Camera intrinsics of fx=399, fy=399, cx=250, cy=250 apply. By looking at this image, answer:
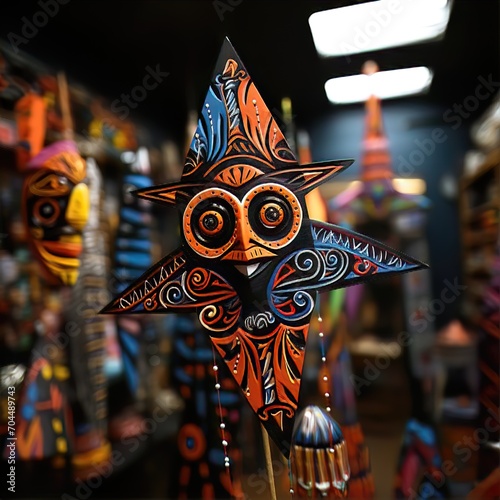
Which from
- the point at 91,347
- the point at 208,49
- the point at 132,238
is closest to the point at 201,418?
the point at 91,347

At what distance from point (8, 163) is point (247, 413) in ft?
2.60

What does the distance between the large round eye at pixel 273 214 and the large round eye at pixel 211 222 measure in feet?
0.10

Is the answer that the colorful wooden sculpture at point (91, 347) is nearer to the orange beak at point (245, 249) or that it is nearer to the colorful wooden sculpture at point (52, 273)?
the colorful wooden sculpture at point (52, 273)

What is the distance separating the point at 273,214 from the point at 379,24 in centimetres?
49

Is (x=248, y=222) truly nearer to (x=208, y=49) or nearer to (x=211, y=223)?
(x=211, y=223)

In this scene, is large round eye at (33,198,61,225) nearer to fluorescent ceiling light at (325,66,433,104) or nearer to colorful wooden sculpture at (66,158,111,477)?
colorful wooden sculpture at (66,158,111,477)

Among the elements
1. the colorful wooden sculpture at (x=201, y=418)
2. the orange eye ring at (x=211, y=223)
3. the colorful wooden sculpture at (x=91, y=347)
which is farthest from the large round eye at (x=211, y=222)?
the colorful wooden sculpture at (x=91, y=347)

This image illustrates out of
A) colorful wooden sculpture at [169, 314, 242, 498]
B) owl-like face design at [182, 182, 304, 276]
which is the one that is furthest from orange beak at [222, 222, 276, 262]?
colorful wooden sculpture at [169, 314, 242, 498]

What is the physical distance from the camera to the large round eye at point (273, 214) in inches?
24.5

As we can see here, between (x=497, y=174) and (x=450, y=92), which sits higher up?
(x=450, y=92)

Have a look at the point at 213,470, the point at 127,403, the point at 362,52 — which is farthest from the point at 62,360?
the point at 362,52

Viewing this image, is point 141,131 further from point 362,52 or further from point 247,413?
point 247,413

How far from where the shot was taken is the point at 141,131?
94 cm

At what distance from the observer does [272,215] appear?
0.62 meters
